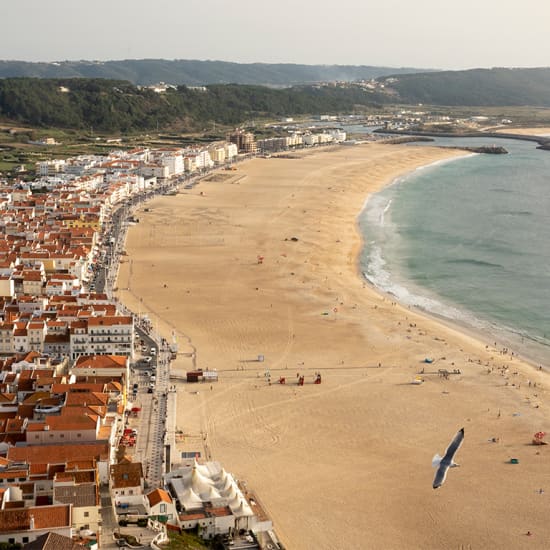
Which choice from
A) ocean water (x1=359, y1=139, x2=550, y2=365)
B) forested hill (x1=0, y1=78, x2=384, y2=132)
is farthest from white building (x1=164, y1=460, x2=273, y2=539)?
forested hill (x1=0, y1=78, x2=384, y2=132)

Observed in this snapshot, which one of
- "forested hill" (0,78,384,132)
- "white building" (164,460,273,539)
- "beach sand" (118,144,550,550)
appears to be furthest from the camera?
"forested hill" (0,78,384,132)

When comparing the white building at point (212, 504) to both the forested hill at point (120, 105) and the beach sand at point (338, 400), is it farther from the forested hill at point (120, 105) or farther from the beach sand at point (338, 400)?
the forested hill at point (120, 105)

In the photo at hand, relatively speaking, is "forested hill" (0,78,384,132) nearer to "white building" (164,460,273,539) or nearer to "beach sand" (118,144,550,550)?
"beach sand" (118,144,550,550)

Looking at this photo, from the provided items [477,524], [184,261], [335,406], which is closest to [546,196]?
[184,261]

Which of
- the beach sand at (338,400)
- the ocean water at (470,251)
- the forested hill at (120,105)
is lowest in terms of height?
the beach sand at (338,400)

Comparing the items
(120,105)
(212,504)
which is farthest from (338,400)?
(120,105)

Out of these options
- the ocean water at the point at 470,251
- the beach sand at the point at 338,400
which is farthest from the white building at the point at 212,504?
the ocean water at the point at 470,251

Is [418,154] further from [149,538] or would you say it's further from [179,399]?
[149,538]
